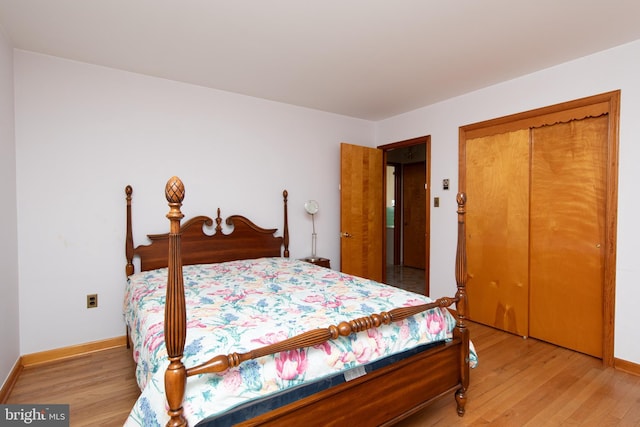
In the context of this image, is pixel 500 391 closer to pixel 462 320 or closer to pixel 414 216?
pixel 462 320

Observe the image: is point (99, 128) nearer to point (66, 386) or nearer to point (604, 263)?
point (66, 386)

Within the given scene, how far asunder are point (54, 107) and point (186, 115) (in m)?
1.01

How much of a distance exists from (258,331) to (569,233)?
2.77 m

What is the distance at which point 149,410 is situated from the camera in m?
1.19

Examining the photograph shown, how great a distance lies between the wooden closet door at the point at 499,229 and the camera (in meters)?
3.09

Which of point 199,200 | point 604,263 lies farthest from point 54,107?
point 604,263

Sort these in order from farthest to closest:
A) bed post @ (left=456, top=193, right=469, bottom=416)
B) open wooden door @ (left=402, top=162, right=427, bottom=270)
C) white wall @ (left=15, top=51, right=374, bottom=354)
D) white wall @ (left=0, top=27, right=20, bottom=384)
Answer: open wooden door @ (left=402, top=162, right=427, bottom=270) → white wall @ (left=15, top=51, right=374, bottom=354) → white wall @ (left=0, top=27, right=20, bottom=384) → bed post @ (left=456, top=193, right=469, bottom=416)

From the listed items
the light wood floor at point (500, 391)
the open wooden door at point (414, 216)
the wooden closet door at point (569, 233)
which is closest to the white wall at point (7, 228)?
the light wood floor at point (500, 391)

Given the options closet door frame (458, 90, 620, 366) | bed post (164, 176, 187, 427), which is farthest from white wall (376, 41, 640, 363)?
bed post (164, 176, 187, 427)

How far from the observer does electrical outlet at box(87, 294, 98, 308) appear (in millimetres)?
2797

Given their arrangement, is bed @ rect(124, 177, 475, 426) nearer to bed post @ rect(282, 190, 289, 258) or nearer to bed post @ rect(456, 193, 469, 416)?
bed post @ rect(456, 193, 469, 416)

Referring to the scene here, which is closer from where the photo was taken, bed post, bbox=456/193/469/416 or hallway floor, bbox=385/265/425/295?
bed post, bbox=456/193/469/416

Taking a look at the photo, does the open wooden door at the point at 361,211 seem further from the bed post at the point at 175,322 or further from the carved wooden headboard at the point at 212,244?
the bed post at the point at 175,322

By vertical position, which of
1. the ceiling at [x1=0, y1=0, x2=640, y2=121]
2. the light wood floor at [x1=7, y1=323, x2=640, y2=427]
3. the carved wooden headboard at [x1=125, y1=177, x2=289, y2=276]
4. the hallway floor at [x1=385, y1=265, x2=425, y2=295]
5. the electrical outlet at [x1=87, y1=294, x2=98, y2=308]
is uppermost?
Answer: the ceiling at [x1=0, y1=0, x2=640, y2=121]
